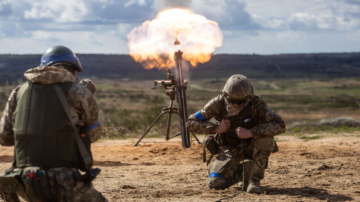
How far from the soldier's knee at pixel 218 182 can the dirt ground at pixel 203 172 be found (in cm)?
8

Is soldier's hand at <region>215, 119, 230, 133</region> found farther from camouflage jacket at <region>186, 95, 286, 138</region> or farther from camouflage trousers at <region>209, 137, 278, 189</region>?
camouflage trousers at <region>209, 137, 278, 189</region>

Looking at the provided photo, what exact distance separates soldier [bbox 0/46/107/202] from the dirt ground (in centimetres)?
184

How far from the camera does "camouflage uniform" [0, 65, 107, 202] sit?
3.89 meters

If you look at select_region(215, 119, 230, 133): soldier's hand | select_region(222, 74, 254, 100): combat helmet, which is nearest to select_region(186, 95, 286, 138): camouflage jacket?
select_region(215, 119, 230, 133): soldier's hand

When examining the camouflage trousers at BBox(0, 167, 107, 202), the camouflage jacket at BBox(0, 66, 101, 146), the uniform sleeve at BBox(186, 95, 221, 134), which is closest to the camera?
the camouflage trousers at BBox(0, 167, 107, 202)

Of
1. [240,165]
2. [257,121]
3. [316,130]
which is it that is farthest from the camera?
[316,130]

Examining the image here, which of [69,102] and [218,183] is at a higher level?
A: [69,102]

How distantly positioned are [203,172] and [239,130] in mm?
1968

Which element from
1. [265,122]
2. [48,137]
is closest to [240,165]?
[265,122]

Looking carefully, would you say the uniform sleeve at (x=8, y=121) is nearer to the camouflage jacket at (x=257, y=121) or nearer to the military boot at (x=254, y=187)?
the camouflage jacket at (x=257, y=121)

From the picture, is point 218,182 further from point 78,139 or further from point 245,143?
point 78,139

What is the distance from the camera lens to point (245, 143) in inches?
244

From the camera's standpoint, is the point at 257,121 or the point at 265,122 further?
the point at 257,121

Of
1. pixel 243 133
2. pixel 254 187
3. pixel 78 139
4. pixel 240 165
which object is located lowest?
pixel 254 187
